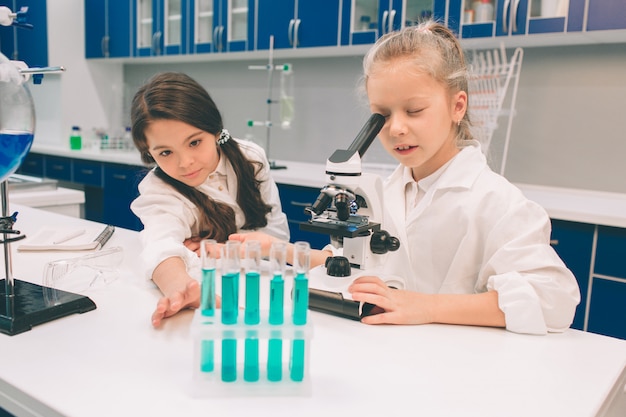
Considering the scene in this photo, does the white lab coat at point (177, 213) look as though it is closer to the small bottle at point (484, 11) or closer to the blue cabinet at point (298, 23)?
the small bottle at point (484, 11)

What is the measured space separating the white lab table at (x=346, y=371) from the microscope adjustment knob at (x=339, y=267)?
89 mm

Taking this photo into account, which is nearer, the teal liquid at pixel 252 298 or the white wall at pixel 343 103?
the teal liquid at pixel 252 298

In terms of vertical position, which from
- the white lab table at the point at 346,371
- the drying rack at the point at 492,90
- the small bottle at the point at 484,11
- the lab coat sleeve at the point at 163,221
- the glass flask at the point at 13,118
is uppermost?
the small bottle at the point at 484,11

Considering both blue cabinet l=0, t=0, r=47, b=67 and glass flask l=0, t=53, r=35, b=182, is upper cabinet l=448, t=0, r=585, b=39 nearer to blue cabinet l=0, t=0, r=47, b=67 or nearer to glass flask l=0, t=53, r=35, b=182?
glass flask l=0, t=53, r=35, b=182

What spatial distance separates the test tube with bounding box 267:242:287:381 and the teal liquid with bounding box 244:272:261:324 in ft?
0.07

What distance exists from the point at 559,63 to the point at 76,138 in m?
3.53

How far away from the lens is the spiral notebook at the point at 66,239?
4.57 feet

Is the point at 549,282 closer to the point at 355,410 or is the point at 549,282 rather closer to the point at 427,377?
the point at 427,377

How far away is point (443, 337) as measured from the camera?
911mm

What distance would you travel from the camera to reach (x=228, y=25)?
3.47m

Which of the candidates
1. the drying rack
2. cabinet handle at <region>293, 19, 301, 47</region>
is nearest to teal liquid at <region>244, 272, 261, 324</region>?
the drying rack

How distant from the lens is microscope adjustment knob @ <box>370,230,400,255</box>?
93 cm

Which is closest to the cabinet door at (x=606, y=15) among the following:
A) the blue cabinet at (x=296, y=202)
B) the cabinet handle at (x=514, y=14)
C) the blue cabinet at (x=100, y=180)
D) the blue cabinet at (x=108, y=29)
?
the cabinet handle at (x=514, y=14)

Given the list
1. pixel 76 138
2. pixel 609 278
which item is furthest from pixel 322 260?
pixel 76 138
